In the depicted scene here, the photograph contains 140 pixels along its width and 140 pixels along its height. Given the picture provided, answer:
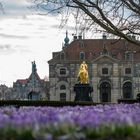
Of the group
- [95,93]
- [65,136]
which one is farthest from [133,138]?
[95,93]

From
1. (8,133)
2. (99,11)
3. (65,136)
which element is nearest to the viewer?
(65,136)

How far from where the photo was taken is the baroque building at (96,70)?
110875 millimetres

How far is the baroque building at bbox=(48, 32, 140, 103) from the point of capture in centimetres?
11088

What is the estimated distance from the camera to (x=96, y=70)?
4387 inches

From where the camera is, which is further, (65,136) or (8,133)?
(8,133)

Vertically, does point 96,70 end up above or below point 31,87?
above

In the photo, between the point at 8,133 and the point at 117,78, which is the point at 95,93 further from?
the point at 8,133

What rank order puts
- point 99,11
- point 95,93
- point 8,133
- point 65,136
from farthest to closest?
point 95,93
point 99,11
point 8,133
point 65,136

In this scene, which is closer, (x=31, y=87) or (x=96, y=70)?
(x=96, y=70)

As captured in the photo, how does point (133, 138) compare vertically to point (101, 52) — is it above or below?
below

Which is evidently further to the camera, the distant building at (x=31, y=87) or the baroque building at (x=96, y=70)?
the distant building at (x=31, y=87)

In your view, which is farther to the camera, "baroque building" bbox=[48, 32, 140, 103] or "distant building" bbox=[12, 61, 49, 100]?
"distant building" bbox=[12, 61, 49, 100]

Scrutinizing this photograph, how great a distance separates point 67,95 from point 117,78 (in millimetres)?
11517

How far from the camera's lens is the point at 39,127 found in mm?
5184
